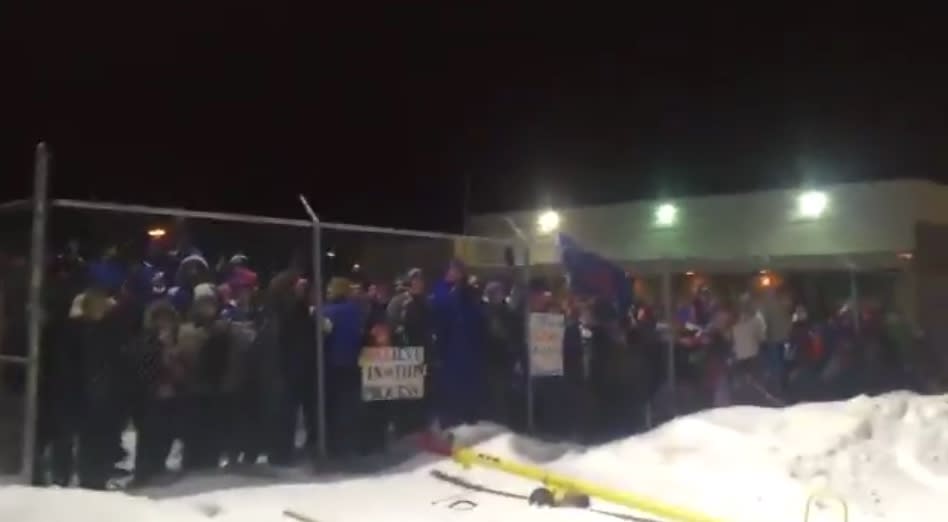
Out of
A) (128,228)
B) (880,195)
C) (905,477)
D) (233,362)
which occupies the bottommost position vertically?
(905,477)

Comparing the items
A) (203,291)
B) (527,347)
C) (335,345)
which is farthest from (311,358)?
(527,347)

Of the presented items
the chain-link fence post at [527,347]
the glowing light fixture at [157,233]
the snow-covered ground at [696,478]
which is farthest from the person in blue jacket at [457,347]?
the glowing light fixture at [157,233]

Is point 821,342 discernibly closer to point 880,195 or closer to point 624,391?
point 624,391

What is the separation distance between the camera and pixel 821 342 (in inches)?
555

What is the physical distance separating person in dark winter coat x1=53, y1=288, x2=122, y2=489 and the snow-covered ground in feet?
1.51

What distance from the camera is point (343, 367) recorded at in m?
9.70

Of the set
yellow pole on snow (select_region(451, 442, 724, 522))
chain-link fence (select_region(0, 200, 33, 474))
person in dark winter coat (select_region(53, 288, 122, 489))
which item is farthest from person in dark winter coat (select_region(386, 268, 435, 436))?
chain-link fence (select_region(0, 200, 33, 474))

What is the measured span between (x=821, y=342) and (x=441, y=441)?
5.97 metres

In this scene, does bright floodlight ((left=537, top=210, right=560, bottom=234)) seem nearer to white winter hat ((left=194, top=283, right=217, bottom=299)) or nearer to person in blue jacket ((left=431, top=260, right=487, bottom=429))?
person in blue jacket ((left=431, top=260, right=487, bottom=429))

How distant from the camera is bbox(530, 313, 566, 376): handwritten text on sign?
11516 mm

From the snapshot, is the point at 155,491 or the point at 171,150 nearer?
the point at 155,491

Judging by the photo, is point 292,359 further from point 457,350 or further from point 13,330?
point 13,330

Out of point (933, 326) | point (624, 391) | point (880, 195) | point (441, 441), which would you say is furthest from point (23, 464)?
point (880, 195)

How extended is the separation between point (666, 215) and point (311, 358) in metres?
15.5
